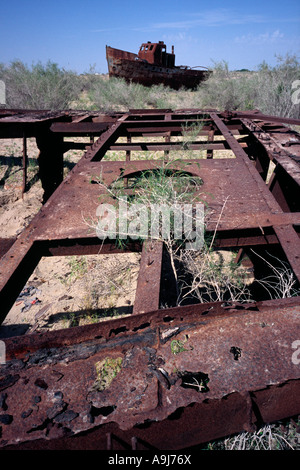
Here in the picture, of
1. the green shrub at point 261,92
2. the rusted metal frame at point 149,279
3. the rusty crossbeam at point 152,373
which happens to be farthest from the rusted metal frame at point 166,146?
the green shrub at point 261,92

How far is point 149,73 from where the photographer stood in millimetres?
20031

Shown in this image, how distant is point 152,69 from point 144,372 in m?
22.8

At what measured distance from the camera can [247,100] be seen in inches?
530

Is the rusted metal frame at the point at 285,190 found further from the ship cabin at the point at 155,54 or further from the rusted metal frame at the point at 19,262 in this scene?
the ship cabin at the point at 155,54

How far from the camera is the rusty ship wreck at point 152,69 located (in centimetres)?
1957

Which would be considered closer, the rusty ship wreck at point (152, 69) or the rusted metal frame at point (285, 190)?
the rusted metal frame at point (285, 190)

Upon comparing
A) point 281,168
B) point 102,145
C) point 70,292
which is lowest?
point 70,292

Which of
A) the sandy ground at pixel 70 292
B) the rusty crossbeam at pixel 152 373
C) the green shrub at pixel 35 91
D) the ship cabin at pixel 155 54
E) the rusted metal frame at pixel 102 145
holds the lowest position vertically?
the sandy ground at pixel 70 292

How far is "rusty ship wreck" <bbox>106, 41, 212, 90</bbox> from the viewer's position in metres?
19.6

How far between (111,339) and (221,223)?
3.43ft

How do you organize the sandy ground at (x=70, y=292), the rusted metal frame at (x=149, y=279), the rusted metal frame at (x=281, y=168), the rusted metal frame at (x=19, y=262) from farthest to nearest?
the sandy ground at (x=70, y=292) < the rusted metal frame at (x=281, y=168) < the rusted metal frame at (x=19, y=262) < the rusted metal frame at (x=149, y=279)

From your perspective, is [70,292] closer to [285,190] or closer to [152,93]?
[285,190]

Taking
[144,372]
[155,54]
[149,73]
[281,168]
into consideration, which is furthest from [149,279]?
[155,54]
